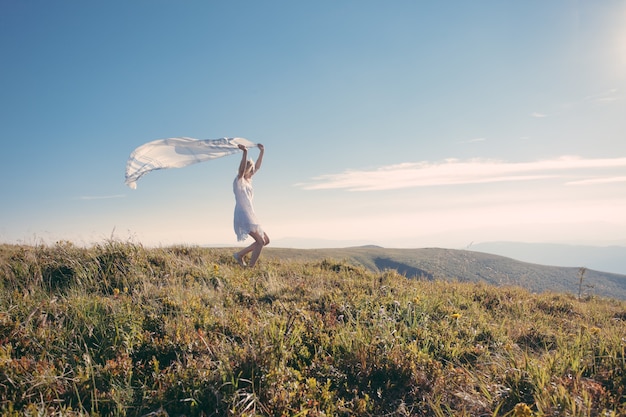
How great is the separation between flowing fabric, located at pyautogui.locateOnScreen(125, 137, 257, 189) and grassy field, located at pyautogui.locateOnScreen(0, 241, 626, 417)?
137 inches

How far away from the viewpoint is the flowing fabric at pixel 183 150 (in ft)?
30.0

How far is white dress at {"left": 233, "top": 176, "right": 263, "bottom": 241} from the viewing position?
30.5 feet

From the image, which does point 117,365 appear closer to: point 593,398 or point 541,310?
point 593,398

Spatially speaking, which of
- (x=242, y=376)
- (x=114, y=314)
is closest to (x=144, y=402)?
(x=242, y=376)

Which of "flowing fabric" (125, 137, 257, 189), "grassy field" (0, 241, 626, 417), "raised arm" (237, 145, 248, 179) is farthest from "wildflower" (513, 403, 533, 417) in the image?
"flowing fabric" (125, 137, 257, 189)

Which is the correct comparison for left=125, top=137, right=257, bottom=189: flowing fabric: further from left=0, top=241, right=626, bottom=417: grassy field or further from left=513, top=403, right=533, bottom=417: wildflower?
left=513, top=403, right=533, bottom=417: wildflower

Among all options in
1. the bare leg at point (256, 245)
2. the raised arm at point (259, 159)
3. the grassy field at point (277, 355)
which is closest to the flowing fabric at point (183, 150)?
the raised arm at point (259, 159)

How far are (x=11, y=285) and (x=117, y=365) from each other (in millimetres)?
4153

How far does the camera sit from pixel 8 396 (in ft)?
10.8

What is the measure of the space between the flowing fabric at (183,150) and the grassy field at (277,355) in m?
3.48

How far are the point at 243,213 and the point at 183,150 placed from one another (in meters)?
2.39

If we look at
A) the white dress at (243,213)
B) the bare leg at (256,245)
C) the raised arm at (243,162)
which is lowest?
the bare leg at (256,245)

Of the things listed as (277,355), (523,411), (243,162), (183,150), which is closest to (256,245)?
(243,162)

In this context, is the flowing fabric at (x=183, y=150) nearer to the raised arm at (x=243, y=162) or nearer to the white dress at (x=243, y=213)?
the raised arm at (x=243, y=162)
